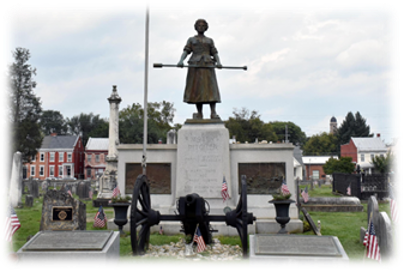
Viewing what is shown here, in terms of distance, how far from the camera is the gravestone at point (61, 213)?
9.28 m

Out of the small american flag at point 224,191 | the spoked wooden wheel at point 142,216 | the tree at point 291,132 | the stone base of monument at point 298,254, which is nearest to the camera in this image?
the stone base of monument at point 298,254

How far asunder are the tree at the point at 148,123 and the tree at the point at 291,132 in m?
27.5

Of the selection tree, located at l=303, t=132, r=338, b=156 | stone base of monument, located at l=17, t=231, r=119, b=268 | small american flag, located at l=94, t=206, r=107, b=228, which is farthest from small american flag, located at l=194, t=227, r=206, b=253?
tree, located at l=303, t=132, r=338, b=156

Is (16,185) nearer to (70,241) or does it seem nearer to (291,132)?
(70,241)

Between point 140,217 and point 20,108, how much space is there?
31.4 meters

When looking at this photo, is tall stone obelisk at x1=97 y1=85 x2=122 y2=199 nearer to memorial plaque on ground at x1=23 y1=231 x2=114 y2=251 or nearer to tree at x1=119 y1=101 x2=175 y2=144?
memorial plaque on ground at x1=23 y1=231 x2=114 y2=251

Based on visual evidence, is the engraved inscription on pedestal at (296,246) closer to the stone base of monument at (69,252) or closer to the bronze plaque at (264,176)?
the stone base of monument at (69,252)

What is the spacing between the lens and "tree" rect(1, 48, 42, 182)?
33062 mm

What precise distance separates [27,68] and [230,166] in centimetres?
2998

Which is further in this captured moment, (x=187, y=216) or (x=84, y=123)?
(x=84, y=123)

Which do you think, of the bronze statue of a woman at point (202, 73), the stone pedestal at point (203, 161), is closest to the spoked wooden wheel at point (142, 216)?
the stone pedestal at point (203, 161)

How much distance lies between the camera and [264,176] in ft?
35.8

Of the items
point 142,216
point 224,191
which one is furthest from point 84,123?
point 142,216

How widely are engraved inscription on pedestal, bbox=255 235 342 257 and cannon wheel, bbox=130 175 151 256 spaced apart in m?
2.20
